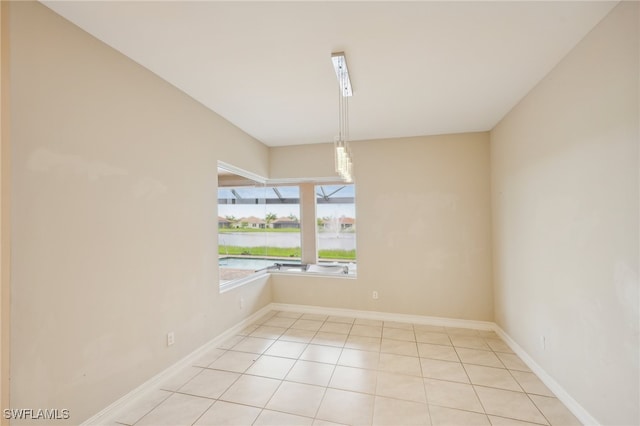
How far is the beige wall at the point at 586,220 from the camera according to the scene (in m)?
1.46

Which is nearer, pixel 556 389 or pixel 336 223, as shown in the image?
pixel 556 389

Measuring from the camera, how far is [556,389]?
6.89ft

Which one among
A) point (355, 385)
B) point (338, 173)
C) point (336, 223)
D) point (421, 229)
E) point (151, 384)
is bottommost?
point (355, 385)

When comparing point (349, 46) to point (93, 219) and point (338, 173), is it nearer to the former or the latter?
point (338, 173)

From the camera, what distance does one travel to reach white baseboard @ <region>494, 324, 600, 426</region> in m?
1.79

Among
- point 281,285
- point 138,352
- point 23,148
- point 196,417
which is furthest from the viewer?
point 281,285

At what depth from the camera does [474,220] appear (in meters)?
3.50

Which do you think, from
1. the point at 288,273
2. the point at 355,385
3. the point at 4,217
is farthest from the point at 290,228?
the point at 4,217

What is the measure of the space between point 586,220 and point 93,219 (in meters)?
3.36

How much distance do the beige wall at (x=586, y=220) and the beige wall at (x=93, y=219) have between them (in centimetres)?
323

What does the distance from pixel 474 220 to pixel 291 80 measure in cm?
297

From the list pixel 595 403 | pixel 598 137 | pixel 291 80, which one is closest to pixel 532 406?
pixel 595 403

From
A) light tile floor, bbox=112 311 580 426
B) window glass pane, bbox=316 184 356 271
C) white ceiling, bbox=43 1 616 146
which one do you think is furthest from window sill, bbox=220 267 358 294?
white ceiling, bbox=43 1 616 146

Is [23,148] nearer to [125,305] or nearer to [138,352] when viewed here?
[125,305]
